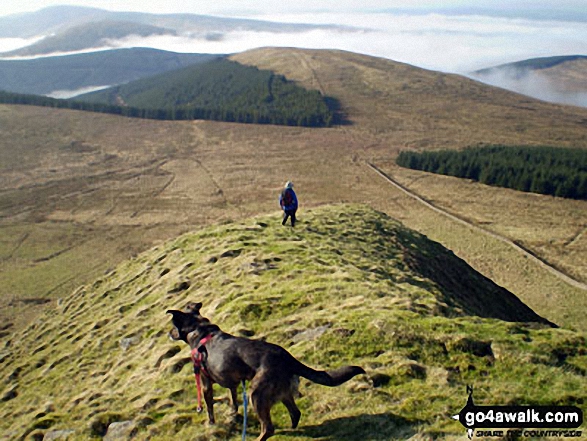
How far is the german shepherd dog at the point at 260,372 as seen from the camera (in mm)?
7172

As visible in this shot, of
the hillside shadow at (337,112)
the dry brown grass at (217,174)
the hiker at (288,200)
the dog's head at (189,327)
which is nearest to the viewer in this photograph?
the dog's head at (189,327)

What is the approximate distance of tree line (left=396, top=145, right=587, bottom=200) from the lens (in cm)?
6681

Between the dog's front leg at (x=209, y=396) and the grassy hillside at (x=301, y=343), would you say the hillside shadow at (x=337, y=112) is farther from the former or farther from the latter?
the dog's front leg at (x=209, y=396)

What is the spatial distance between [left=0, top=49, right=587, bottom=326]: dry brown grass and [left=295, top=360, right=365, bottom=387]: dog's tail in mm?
26155

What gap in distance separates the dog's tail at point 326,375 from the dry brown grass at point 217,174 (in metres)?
26.2

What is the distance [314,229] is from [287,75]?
155 m

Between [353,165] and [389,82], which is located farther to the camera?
[389,82]

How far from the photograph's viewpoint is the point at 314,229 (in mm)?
24109

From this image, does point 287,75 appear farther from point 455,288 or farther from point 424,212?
point 455,288

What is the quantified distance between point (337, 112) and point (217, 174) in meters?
64.1

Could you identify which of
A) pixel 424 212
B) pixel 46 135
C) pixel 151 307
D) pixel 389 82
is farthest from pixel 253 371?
pixel 389 82

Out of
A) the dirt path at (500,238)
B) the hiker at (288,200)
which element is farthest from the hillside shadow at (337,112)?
the hiker at (288,200)

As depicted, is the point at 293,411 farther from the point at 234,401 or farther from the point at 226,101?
the point at 226,101

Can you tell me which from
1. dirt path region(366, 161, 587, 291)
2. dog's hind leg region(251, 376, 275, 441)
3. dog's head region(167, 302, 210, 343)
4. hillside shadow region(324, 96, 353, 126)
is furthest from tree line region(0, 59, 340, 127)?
dog's hind leg region(251, 376, 275, 441)
